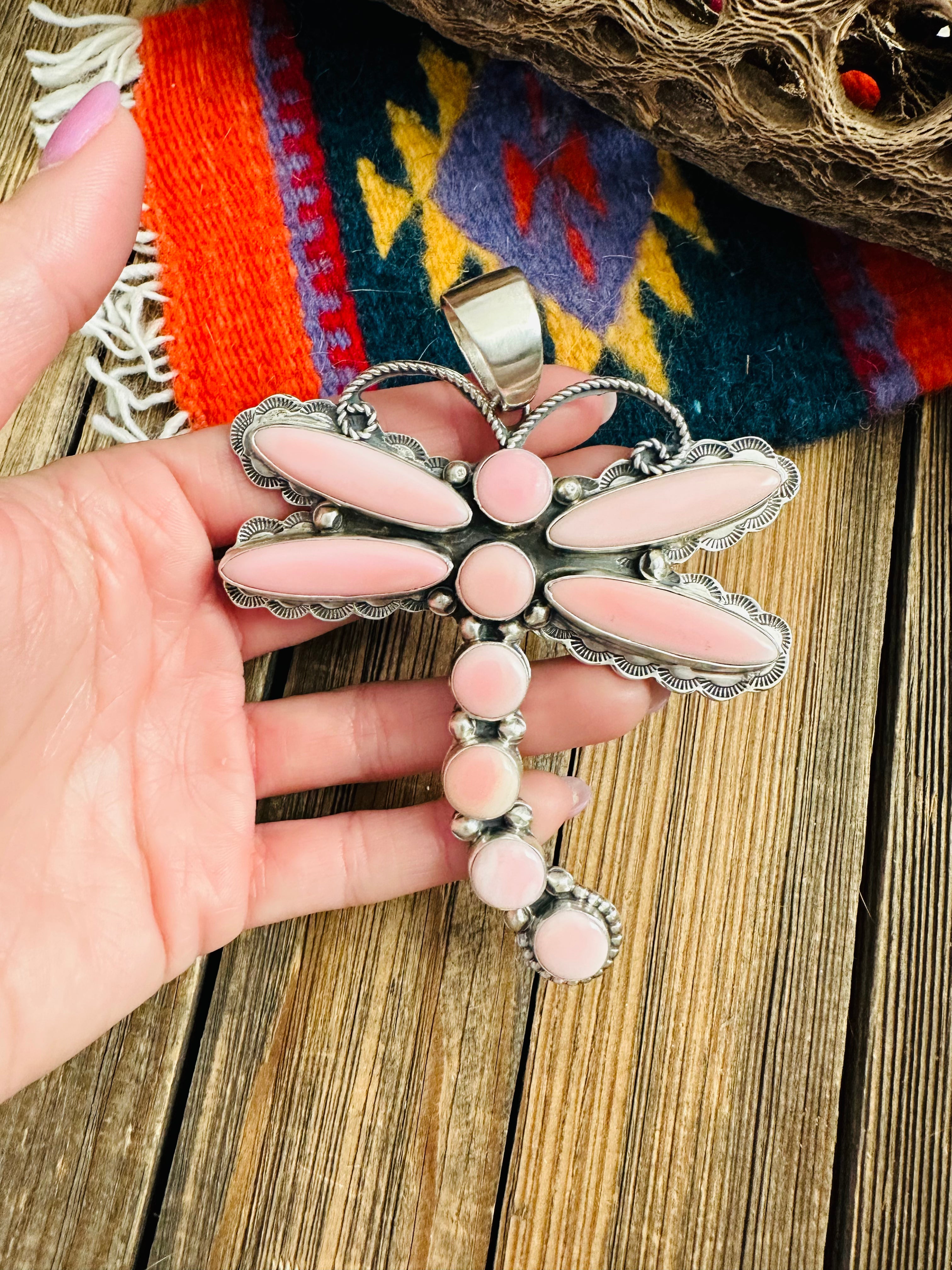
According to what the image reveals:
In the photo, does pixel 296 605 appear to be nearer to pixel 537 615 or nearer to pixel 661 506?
pixel 537 615

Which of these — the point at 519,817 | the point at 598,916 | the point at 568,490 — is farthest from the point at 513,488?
the point at 598,916

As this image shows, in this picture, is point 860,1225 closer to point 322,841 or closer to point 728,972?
point 728,972

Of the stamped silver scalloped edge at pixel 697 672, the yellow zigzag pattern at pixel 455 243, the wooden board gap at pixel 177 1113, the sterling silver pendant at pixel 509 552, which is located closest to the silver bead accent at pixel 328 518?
the sterling silver pendant at pixel 509 552

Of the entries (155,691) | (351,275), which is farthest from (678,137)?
(155,691)

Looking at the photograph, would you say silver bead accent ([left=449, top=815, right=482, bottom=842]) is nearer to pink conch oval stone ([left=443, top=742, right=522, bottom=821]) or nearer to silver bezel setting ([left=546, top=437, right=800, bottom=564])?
pink conch oval stone ([left=443, top=742, right=522, bottom=821])

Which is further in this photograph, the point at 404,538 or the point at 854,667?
the point at 854,667

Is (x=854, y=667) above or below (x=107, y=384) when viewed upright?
below
